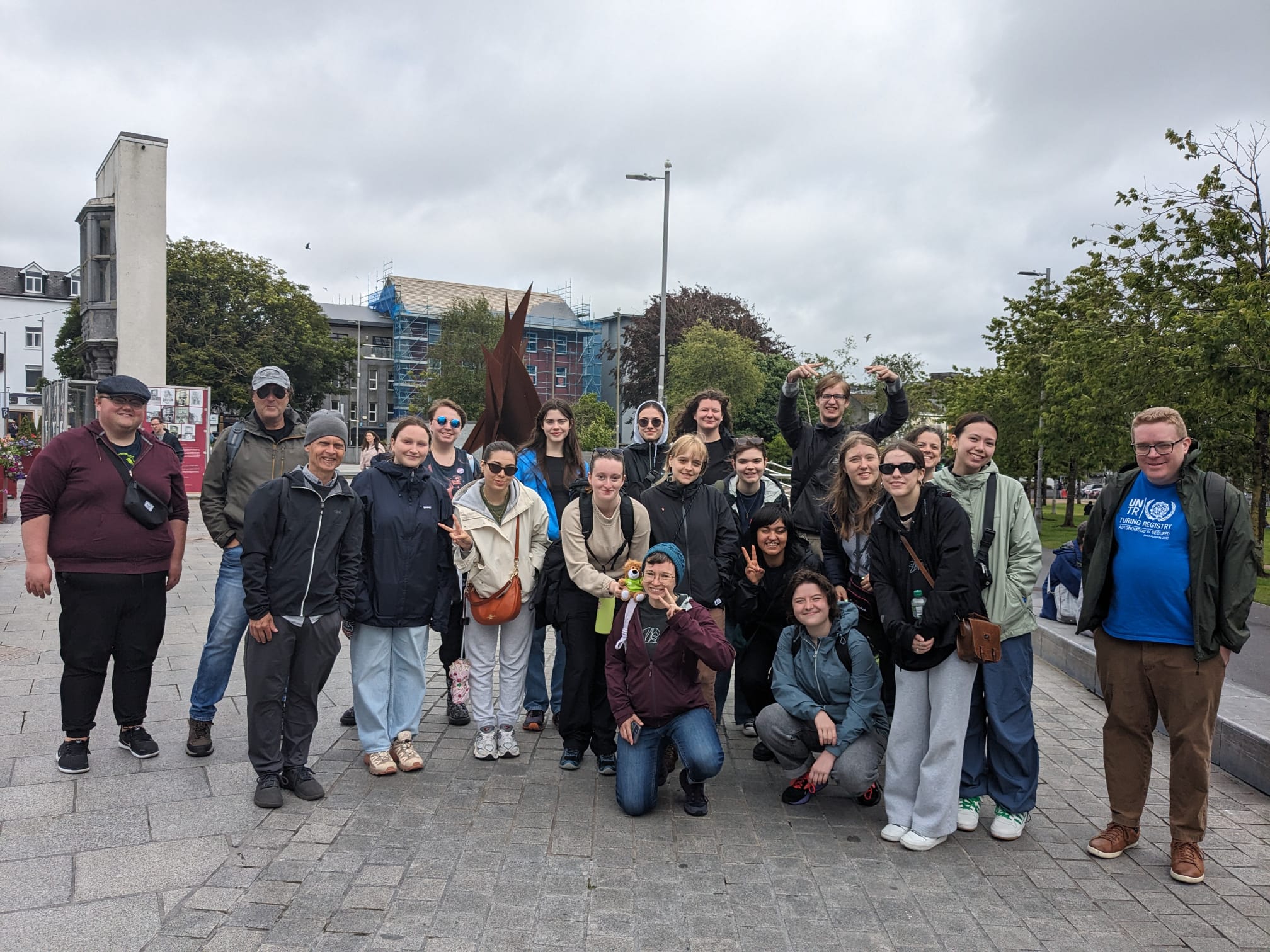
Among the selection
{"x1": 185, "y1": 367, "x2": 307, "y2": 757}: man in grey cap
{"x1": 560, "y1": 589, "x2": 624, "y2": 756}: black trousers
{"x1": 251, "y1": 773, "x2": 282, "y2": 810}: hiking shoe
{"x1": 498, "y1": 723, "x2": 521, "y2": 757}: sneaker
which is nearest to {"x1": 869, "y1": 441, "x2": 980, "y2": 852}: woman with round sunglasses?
{"x1": 560, "y1": 589, "x2": 624, "y2": 756}: black trousers

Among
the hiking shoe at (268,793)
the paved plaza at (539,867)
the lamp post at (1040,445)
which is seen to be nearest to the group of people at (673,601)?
the hiking shoe at (268,793)

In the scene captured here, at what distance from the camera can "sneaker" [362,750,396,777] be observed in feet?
16.6

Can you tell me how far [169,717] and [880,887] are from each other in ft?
14.7

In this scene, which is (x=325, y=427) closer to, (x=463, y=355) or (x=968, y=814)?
(x=968, y=814)

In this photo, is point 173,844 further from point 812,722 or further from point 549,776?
point 812,722

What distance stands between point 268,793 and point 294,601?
0.94 m

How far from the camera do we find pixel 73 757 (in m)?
4.84

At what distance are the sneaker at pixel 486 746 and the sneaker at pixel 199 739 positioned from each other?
4.91 ft

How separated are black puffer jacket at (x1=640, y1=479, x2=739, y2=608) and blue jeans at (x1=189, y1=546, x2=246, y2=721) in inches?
92.4

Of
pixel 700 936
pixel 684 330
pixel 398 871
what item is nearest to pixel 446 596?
pixel 398 871

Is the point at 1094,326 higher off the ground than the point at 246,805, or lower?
higher

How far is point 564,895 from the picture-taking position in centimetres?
372

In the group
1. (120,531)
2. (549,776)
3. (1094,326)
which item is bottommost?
(549,776)

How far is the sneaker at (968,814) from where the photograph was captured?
4562 mm
